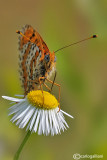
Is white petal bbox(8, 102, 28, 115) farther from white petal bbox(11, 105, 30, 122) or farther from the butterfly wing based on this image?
the butterfly wing

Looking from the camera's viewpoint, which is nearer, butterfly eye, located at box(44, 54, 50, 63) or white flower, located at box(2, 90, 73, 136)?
white flower, located at box(2, 90, 73, 136)

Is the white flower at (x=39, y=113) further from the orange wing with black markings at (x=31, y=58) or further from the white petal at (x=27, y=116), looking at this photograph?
the orange wing with black markings at (x=31, y=58)

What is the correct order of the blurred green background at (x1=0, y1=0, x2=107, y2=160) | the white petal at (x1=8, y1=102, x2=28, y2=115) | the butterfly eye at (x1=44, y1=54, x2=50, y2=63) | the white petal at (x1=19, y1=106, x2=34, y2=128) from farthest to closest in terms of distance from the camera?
the blurred green background at (x1=0, y1=0, x2=107, y2=160) < the butterfly eye at (x1=44, y1=54, x2=50, y2=63) < the white petal at (x1=8, y1=102, x2=28, y2=115) < the white petal at (x1=19, y1=106, x2=34, y2=128)

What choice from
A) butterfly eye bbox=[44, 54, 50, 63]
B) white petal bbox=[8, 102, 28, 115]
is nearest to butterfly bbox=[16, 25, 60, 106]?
butterfly eye bbox=[44, 54, 50, 63]

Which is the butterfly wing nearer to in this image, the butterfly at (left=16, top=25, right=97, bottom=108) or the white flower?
the butterfly at (left=16, top=25, right=97, bottom=108)

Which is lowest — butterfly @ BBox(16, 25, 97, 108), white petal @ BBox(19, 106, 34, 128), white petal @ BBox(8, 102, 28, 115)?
white petal @ BBox(19, 106, 34, 128)

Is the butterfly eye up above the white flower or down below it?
above

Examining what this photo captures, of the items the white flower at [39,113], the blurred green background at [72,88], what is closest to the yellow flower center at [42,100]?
the white flower at [39,113]

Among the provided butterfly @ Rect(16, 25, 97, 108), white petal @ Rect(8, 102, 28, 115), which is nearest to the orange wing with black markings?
butterfly @ Rect(16, 25, 97, 108)

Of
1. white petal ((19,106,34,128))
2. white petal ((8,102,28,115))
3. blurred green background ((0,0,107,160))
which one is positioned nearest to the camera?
white petal ((19,106,34,128))
